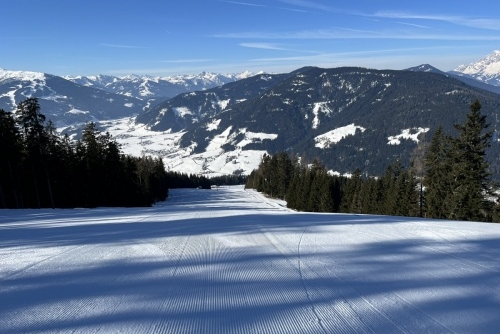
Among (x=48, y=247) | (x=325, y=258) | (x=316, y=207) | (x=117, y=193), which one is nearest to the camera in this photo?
(x=325, y=258)

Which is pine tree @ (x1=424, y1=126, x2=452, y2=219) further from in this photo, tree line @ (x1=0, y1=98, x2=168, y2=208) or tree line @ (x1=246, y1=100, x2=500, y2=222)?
tree line @ (x1=0, y1=98, x2=168, y2=208)

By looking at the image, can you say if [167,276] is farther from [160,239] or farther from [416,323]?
[416,323]

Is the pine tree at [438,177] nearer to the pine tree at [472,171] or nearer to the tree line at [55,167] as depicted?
the pine tree at [472,171]

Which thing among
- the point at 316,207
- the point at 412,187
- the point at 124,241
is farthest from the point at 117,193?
the point at 124,241

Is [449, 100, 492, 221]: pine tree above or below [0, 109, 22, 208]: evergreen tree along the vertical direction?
→ below

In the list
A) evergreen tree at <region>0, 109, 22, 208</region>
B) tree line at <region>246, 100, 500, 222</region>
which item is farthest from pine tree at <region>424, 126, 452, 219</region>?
evergreen tree at <region>0, 109, 22, 208</region>

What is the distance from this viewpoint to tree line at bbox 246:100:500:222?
28297mm

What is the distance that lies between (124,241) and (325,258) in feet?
17.9

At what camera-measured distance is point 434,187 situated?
1363 inches

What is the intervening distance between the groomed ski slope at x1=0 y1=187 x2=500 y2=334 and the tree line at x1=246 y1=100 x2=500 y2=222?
2023 centimetres

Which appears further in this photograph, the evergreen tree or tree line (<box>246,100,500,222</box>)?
the evergreen tree

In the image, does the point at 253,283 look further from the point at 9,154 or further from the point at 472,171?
the point at 9,154

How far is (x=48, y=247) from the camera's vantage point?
9492mm

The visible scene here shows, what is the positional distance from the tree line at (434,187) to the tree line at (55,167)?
1022 inches
